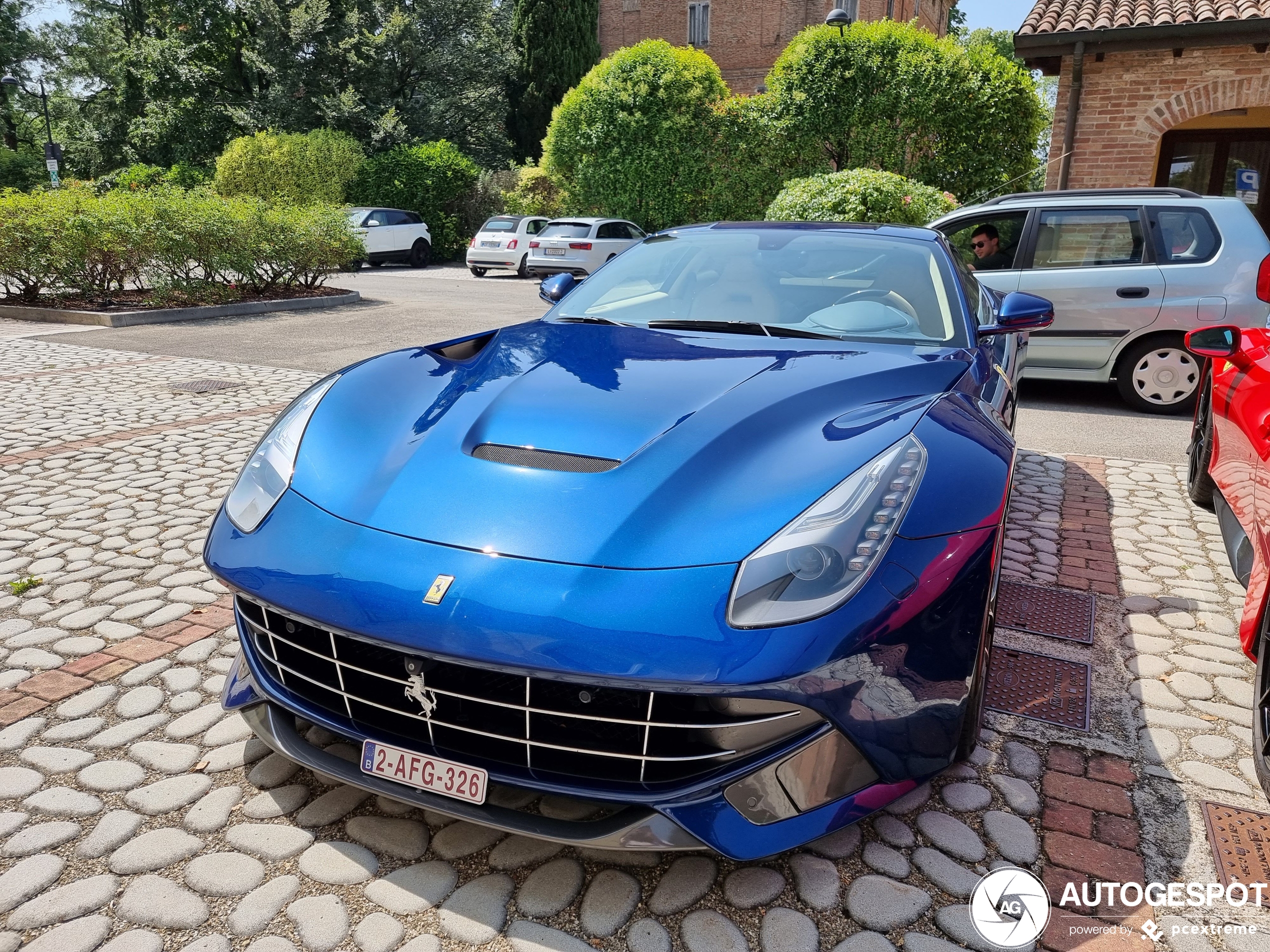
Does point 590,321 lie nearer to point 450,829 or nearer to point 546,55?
point 450,829

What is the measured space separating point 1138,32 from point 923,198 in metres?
3.27

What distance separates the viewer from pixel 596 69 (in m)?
22.8

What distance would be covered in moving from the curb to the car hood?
1046cm

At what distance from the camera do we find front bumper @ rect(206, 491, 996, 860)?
186cm

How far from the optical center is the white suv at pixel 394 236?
2480cm

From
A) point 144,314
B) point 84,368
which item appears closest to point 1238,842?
point 84,368

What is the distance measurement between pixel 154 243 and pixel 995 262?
10.6 metres

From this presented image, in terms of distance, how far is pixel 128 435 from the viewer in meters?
6.23

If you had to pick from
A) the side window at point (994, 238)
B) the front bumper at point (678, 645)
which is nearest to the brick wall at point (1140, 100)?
the side window at point (994, 238)

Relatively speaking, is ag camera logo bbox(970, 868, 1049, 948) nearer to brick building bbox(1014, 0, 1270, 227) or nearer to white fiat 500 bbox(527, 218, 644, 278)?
brick building bbox(1014, 0, 1270, 227)

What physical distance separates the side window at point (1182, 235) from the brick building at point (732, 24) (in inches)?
1256

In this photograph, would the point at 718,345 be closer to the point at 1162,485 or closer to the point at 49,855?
the point at 49,855

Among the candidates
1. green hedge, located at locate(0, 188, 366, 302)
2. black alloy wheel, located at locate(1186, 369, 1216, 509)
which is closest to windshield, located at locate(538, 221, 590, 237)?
green hedge, located at locate(0, 188, 366, 302)

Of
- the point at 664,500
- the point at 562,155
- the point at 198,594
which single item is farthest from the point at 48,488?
the point at 562,155
